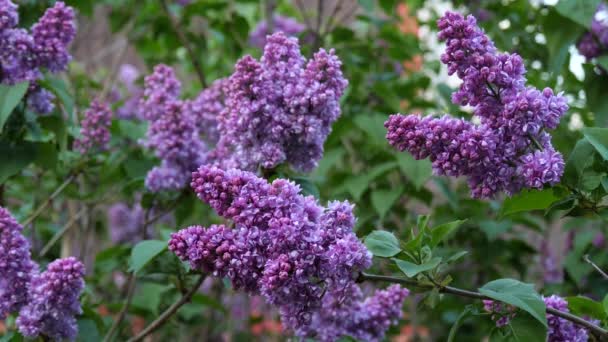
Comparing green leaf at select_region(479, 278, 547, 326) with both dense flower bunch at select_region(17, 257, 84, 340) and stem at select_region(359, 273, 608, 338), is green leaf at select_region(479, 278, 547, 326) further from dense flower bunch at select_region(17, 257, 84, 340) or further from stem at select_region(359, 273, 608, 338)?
dense flower bunch at select_region(17, 257, 84, 340)

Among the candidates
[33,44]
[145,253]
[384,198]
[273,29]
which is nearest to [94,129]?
[33,44]

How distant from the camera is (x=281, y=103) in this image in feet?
5.09

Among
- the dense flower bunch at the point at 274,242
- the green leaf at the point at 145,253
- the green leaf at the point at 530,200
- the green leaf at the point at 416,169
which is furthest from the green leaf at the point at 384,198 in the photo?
the dense flower bunch at the point at 274,242

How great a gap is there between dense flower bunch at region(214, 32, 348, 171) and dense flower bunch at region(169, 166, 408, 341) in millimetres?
316

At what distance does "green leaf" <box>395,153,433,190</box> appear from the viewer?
2.40 m

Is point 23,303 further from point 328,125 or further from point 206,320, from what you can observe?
point 206,320

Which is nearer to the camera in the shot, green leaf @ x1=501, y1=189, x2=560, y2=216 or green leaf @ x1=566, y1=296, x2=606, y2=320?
green leaf @ x1=501, y1=189, x2=560, y2=216

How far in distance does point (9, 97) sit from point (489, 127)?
3.36 feet

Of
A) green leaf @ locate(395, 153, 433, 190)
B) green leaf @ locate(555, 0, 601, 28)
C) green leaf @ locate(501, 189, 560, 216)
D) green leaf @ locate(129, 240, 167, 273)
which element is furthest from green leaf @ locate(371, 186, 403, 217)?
green leaf @ locate(501, 189, 560, 216)

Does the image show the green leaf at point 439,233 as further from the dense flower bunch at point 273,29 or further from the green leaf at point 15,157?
the dense flower bunch at point 273,29

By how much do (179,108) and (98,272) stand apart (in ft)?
4.16

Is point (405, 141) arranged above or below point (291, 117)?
below

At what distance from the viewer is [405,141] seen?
1.26 metres

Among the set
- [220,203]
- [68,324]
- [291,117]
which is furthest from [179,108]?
[220,203]
